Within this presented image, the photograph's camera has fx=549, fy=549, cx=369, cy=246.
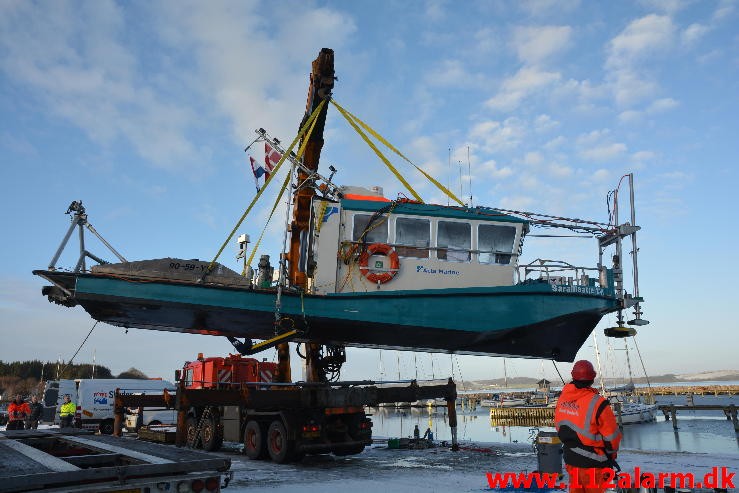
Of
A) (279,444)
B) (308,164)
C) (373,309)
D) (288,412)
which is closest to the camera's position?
(288,412)

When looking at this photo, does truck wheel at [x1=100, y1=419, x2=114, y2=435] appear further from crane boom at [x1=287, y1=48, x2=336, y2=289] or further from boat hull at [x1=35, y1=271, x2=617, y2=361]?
crane boom at [x1=287, y1=48, x2=336, y2=289]

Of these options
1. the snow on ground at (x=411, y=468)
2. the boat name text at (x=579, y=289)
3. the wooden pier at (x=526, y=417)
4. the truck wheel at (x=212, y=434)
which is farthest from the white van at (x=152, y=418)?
the wooden pier at (x=526, y=417)

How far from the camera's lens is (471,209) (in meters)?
13.1

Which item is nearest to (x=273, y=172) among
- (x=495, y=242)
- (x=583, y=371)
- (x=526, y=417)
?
(x=495, y=242)

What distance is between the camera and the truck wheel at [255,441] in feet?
40.6

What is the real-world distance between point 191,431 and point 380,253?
7.77 m

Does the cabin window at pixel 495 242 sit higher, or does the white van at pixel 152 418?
the cabin window at pixel 495 242

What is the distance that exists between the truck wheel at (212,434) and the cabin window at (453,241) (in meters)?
7.38

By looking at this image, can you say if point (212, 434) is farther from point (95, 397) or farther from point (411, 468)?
point (95, 397)

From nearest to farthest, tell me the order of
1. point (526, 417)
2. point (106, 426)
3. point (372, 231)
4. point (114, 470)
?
1. point (114, 470)
2. point (372, 231)
3. point (106, 426)
4. point (526, 417)

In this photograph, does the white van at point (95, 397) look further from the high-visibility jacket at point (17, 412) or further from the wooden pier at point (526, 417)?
the wooden pier at point (526, 417)

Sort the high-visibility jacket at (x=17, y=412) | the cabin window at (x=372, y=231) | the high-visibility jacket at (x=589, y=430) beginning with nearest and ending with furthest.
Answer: the high-visibility jacket at (x=589, y=430) → the cabin window at (x=372, y=231) → the high-visibility jacket at (x=17, y=412)

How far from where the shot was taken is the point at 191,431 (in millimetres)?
15445

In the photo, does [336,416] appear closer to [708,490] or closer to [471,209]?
[471,209]
